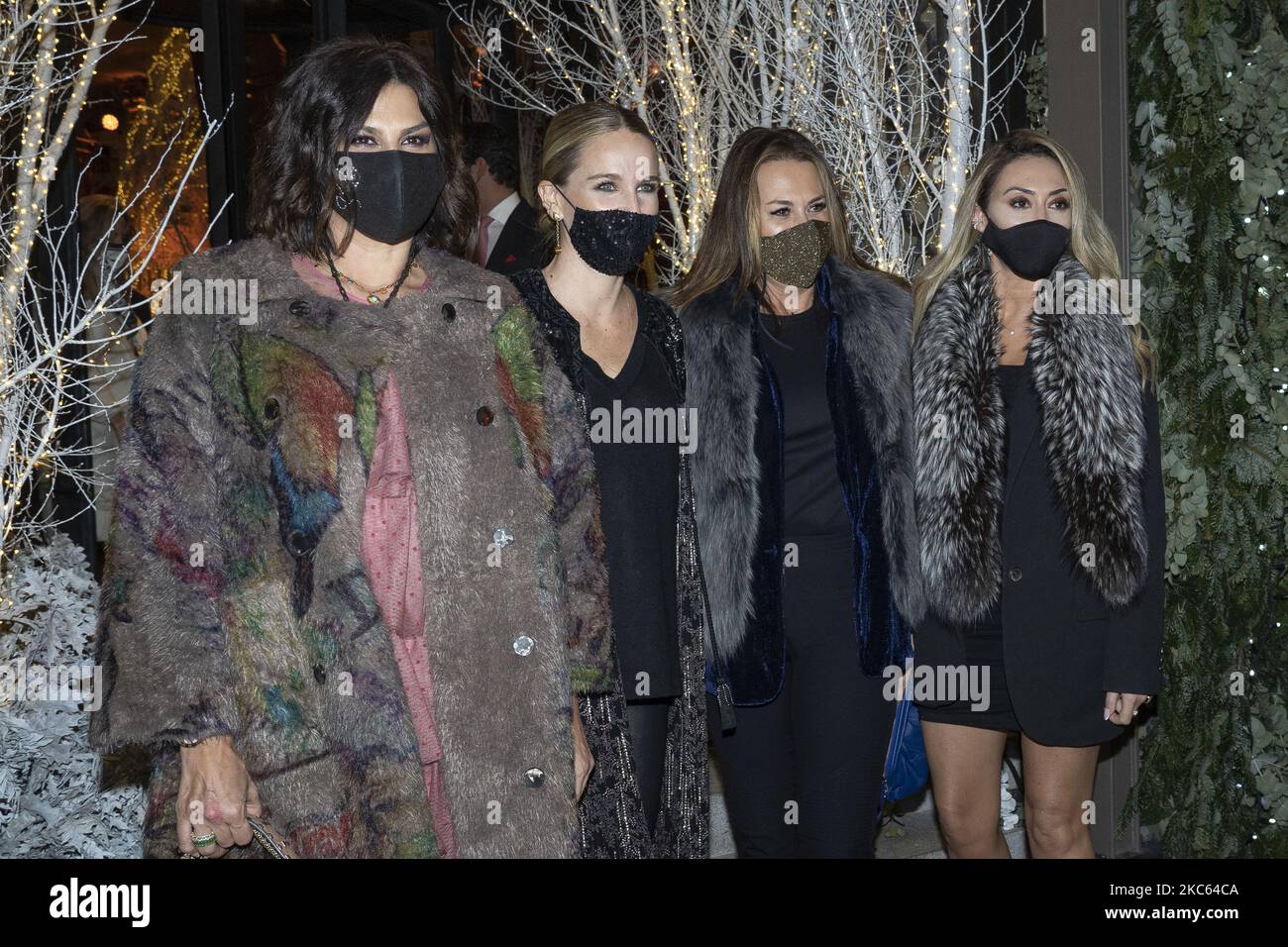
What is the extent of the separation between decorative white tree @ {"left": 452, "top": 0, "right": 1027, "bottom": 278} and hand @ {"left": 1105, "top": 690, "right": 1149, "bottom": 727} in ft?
6.83

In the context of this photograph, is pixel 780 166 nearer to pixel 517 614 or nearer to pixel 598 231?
pixel 598 231

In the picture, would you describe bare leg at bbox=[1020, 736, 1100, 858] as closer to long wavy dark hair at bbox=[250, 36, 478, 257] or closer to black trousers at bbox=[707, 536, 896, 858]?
black trousers at bbox=[707, 536, 896, 858]

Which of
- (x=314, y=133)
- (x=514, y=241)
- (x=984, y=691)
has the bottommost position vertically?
(x=984, y=691)

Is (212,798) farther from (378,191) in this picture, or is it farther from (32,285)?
(32,285)

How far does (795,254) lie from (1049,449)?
759 mm

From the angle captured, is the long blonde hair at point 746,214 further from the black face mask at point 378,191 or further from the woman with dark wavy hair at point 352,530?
the black face mask at point 378,191

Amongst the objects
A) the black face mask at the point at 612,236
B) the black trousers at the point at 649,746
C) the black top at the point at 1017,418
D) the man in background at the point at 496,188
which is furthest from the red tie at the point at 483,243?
the black trousers at the point at 649,746

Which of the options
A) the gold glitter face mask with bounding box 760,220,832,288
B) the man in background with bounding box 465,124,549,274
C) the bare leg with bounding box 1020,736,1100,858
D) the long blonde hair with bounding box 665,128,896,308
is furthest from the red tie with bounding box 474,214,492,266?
the bare leg with bounding box 1020,736,1100,858

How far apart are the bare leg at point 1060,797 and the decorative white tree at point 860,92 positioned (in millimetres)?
2136

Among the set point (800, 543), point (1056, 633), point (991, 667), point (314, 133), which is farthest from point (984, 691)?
point (314, 133)

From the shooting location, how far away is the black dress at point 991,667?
3178mm

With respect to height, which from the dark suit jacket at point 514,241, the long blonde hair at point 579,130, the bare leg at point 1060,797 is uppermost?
the dark suit jacket at point 514,241

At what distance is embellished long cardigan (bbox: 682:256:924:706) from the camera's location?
3111 mm

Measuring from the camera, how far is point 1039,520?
3186mm
